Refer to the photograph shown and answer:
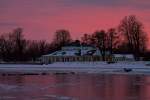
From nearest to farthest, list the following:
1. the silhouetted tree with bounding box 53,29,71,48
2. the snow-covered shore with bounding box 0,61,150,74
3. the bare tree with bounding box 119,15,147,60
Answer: the snow-covered shore with bounding box 0,61,150,74 < the bare tree with bounding box 119,15,147,60 < the silhouetted tree with bounding box 53,29,71,48

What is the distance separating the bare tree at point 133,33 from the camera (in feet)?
347

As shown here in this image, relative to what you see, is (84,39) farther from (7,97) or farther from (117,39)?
(7,97)

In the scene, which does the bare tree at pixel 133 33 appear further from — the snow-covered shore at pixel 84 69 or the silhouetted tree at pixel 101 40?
the snow-covered shore at pixel 84 69

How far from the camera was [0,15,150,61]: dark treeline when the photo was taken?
10712 centimetres

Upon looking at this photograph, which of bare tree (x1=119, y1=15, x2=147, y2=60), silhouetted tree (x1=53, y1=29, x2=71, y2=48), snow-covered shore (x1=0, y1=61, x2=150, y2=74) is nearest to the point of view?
snow-covered shore (x1=0, y1=61, x2=150, y2=74)

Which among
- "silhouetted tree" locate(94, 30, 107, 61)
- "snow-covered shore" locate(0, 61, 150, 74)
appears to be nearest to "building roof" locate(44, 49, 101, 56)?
"silhouetted tree" locate(94, 30, 107, 61)

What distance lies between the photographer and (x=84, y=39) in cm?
13388

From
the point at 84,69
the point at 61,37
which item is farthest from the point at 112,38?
the point at 84,69

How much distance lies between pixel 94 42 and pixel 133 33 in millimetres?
18736

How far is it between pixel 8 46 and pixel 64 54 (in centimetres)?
2875

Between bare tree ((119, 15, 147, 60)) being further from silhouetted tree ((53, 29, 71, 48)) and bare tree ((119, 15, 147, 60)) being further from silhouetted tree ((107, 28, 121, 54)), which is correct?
silhouetted tree ((53, 29, 71, 48))

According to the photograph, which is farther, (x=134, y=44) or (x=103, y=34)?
(x=103, y=34)

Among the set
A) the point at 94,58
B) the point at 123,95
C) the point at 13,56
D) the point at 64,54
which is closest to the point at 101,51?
the point at 94,58

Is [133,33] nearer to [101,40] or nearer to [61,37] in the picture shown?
[101,40]
